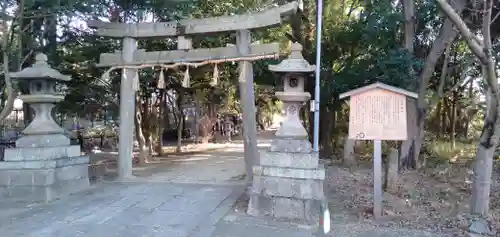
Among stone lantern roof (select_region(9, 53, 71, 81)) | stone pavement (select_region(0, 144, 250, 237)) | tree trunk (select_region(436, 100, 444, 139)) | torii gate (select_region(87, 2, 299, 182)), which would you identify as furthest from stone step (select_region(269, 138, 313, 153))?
tree trunk (select_region(436, 100, 444, 139))

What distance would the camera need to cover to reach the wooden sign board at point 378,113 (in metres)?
6.16

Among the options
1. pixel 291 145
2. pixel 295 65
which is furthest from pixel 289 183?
pixel 295 65

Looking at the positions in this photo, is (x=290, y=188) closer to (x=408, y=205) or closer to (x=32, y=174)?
(x=408, y=205)

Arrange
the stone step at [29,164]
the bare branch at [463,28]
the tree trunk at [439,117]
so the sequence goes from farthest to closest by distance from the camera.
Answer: the tree trunk at [439,117] < the stone step at [29,164] < the bare branch at [463,28]

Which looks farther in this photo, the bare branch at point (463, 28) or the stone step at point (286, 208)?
the stone step at point (286, 208)

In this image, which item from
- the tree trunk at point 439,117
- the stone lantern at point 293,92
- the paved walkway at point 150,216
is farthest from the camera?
the tree trunk at point 439,117

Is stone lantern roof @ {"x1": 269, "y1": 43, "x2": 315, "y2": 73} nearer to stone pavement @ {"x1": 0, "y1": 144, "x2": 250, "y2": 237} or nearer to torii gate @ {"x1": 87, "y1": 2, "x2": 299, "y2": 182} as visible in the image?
Result: torii gate @ {"x1": 87, "y1": 2, "x2": 299, "y2": 182}

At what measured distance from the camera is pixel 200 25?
844cm

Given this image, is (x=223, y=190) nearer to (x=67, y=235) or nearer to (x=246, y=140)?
(x=246, y=140)

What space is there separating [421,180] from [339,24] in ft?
19.6

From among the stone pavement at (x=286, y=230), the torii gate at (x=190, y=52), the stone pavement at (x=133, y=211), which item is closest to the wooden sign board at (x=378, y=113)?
the stone pavement at (x=286, y=230)

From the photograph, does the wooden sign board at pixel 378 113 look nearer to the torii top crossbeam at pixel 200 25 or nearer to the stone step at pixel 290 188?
the stone step at pixel 290 188

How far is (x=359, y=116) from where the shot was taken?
638cm

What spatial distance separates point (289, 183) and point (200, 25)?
427cm
